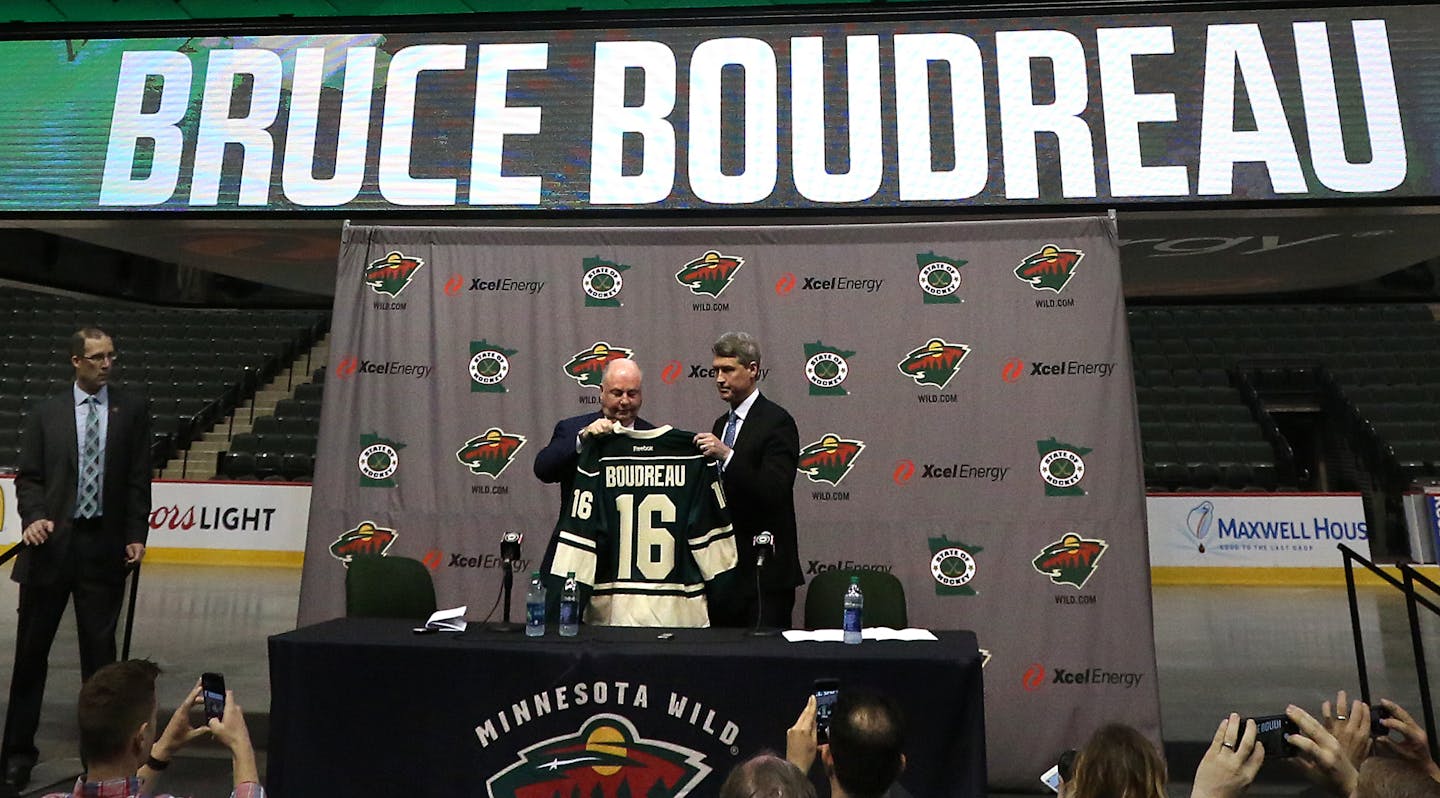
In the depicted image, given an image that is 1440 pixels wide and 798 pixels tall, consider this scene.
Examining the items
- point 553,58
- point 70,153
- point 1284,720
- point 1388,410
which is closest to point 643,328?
point 553,58

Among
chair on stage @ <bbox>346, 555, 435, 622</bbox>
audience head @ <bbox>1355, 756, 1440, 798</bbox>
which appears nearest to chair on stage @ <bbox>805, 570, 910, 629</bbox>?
chair on stage @ <bbox>346, 555, 435, 622</bbox>

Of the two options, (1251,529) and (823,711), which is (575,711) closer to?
(823,711)

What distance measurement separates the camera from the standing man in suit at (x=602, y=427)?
12.7 ft

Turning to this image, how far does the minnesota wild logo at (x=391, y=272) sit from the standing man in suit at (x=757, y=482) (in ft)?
7.25

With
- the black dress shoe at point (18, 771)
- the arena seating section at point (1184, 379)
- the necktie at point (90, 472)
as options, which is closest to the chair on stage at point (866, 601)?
the necktie at point (90, 472)

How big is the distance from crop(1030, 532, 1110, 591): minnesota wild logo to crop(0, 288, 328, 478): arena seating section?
481 inches

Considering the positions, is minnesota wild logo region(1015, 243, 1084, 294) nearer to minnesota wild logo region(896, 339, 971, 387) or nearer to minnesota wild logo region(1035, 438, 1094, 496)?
minnesota wild logo region(896, 339, 971, 387)

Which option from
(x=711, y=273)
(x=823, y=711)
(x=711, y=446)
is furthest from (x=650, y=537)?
(x=711, y=273)

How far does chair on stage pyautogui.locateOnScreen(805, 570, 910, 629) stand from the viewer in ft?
13.8

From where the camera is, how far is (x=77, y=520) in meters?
4.29

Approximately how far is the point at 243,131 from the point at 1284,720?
5706mm

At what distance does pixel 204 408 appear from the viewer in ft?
47.8

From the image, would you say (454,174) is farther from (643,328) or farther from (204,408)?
(204,408)

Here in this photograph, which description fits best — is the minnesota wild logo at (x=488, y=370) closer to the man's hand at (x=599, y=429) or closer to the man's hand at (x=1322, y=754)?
the man's hand at (x=599, y=429)
